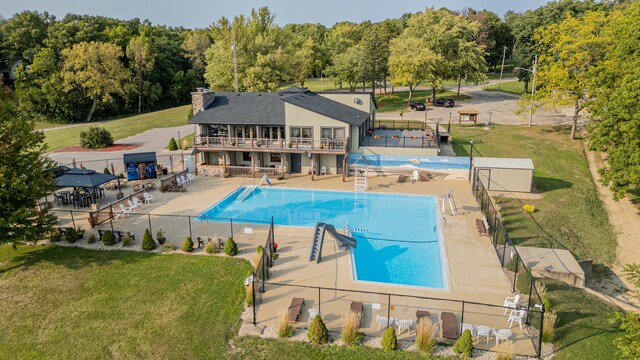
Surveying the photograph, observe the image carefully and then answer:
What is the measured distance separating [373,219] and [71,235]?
54.8 ft

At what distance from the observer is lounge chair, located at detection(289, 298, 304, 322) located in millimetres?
14742

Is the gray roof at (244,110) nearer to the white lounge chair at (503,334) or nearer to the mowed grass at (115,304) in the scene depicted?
the mowed grass at (115,304)

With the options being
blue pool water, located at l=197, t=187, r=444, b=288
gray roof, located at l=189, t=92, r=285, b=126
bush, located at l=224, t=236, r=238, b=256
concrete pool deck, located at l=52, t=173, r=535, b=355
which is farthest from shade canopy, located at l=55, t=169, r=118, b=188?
bush, located at l=224, t=236, r=238, b=256

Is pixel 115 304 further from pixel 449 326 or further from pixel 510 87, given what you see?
pixel 510 87

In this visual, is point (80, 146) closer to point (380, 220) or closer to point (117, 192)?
point (117, 192)

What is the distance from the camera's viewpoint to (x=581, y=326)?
14.2m

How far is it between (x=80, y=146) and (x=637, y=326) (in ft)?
168

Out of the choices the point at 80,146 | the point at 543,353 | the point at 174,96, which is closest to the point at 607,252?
the point at 543,353

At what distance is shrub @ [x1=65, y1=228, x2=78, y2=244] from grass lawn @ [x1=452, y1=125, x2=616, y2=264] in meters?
24.0

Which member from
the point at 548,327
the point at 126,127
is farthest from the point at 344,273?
the point at 126,127

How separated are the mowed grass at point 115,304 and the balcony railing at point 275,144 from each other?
49.2ft

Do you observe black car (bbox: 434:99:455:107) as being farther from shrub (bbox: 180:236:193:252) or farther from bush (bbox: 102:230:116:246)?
bush (bbox: 102:230:116:246)

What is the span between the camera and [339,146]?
3306cm

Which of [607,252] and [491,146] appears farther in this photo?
[491,146]
